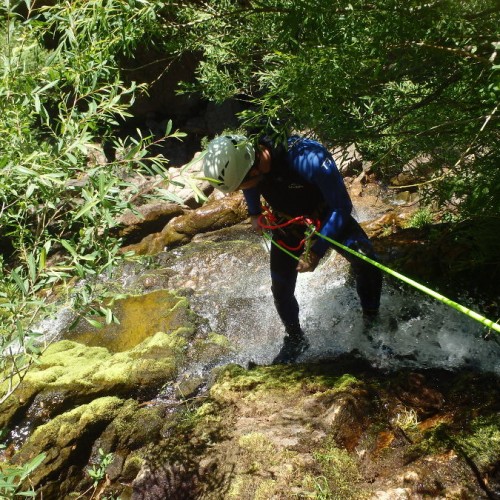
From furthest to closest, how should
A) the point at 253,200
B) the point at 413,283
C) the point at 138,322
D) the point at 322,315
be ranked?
1. the point at 138,322
2. the point at 322,315
3. the point at 253,200
4. the point at 413,283

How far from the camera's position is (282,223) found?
393 cm

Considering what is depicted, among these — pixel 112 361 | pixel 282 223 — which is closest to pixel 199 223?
pixel 112 361

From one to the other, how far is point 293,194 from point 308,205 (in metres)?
0.20

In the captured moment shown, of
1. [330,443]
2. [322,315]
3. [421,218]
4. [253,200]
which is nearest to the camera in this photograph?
[330,443]

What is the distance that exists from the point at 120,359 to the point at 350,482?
10.6 feet

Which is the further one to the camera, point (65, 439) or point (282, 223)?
point (282, 223)

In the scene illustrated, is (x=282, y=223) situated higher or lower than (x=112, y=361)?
higher

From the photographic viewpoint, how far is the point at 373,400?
305 centimetres

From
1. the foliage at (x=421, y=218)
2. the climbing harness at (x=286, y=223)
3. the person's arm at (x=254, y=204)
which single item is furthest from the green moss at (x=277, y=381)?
the foliage at (x=421, y=218)

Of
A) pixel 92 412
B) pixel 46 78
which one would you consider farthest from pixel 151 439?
pixel 46 78

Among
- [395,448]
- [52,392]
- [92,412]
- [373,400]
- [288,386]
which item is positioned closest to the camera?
[395,448]

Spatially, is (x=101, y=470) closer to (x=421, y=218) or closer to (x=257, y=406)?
(x=257, y=406)

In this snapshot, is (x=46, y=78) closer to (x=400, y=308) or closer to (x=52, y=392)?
(x=52, y=392)

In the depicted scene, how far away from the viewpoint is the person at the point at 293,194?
10.5 feet
